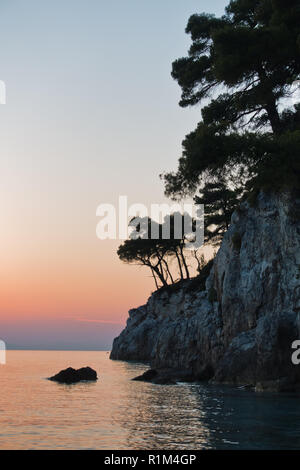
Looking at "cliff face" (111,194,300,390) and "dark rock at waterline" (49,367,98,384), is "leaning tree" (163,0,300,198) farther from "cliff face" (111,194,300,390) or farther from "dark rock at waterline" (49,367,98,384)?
"dark rock at waterline" (49,367,98,384)

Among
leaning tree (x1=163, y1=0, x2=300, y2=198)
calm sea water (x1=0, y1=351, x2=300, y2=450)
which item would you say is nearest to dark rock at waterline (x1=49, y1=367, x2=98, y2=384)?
calm sea water (x1=0, y1=351, x2=300, y2=450)

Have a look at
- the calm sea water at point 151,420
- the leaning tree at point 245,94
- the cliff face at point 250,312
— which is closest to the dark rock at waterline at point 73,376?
the cliff face at point 250,312

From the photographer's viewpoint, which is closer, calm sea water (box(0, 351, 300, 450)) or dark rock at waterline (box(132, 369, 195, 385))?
calm sea water (box(0, 351, 300, 450))

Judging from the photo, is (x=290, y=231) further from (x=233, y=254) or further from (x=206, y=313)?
(x=206, y=313)

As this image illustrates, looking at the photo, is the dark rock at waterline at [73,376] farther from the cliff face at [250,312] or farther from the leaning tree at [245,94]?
the leaning tree at [245,94]

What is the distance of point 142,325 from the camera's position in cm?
6016

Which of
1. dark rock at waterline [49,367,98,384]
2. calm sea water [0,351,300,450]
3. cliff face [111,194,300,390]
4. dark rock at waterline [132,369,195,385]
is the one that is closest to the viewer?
calm sea water [0,351,300,450]

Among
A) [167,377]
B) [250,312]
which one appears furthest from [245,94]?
[167,377]

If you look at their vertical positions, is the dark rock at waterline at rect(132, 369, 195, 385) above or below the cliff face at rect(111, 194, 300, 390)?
below

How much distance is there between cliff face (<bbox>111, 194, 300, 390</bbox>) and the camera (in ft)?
75.2

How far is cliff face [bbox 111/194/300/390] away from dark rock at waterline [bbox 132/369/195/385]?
799 millimetres

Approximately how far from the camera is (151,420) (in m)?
14.1

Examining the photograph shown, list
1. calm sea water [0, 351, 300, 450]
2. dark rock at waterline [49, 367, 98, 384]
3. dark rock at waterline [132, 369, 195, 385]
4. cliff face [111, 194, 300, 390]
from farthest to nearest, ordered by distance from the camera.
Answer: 1. dark rock at waterline [49, 367, 98, 384]
2. dark rock at waterline [132, 369, 195, 385]
3. cliff face [111, 194, 300, 390]
4. calm sea water [0, 351, 300, 450]

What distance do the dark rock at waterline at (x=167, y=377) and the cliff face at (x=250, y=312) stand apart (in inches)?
31.5
